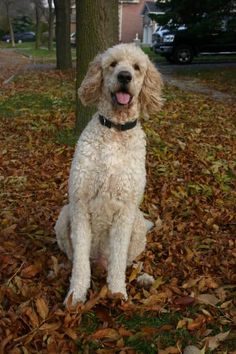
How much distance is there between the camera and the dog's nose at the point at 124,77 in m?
3.48

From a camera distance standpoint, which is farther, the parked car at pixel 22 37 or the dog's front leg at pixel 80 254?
the parked car at pixel 22 37

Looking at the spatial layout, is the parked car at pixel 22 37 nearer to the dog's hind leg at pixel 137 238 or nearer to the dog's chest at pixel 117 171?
the dog's hind leg at pixel 137 238

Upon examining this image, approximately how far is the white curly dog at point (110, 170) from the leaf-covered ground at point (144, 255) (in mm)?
253

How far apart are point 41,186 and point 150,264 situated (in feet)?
6.80

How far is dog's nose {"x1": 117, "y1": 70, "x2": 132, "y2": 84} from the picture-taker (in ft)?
11.4

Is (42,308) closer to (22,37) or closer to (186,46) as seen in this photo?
(186,46)

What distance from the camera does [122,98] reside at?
3564mm

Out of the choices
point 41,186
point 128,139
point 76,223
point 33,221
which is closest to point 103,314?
point 76,223

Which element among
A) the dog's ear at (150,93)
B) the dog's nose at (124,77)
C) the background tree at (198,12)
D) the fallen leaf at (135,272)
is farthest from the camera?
the background tree at (198,12)

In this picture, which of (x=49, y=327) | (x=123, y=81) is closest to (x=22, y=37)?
(x=123, y=81)

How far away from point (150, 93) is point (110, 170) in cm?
71

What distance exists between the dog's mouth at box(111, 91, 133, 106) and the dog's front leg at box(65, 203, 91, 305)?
0.78 m

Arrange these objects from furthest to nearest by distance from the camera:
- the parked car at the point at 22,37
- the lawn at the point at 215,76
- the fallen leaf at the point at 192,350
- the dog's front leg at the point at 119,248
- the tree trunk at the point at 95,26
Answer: the parked car at the point at 22,37
the lawn at the point at 215,76
the tree trunk at the point at 95,26
the dog's front leg at the point at 119,248
the fallen leaf at the point at 192,350

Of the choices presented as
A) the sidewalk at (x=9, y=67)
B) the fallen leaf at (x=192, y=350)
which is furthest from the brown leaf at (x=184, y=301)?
the sidewalk at (x=9, y=67)
